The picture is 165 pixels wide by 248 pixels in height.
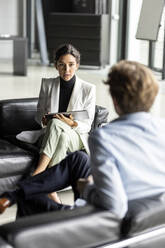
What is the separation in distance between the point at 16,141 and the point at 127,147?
230 cm

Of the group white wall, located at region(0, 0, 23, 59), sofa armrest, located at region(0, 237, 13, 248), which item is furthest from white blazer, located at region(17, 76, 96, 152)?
white wall, located at region(0, 0, 23, 59)

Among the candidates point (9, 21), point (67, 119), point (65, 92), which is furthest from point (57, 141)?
point (9, 21)

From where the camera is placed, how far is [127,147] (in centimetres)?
217

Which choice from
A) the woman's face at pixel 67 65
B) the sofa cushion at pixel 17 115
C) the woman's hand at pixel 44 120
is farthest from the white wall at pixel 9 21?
the woman's hand at pixel 44 120

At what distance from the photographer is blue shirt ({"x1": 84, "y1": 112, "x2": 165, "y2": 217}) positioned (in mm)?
2096

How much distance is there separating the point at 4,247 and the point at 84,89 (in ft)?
8.66

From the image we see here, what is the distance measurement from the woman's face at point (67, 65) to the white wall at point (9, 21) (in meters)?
9.75

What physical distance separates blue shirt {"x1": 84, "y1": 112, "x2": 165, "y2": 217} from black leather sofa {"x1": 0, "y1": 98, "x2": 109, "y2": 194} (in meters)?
1.74

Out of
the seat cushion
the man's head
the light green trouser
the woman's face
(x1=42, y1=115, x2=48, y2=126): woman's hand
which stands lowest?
the seat cushion

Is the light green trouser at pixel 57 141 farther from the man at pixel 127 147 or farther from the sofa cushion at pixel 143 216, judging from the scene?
the sofa cushion at pixel 143 216

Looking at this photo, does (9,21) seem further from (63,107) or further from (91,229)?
(91,229)

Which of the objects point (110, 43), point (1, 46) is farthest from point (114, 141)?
point (1, 46)

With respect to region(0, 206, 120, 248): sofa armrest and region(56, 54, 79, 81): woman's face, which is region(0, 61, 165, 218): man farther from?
region(56, 54, 79, 81): woman's face

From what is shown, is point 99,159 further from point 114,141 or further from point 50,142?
point 50,142
